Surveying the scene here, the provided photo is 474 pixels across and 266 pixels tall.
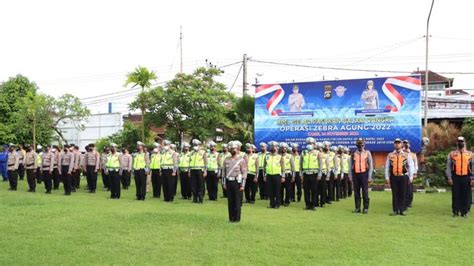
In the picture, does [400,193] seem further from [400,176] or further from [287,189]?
[287,189]

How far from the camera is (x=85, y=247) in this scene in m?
8.25

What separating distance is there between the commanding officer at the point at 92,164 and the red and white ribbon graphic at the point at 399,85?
11.1 meters

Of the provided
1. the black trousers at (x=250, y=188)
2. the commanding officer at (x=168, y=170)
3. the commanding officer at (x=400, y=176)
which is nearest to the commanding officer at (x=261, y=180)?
the black trousers at (x=250, y=188)

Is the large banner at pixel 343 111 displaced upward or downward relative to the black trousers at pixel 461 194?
upward

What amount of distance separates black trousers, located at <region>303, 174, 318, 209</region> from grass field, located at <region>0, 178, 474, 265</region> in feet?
1.64

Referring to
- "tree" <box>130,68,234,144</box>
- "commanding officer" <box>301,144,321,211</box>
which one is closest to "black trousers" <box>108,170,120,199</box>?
"commanding officer" <box>301,144,321,211</box>

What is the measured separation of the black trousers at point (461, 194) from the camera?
40.3 feet

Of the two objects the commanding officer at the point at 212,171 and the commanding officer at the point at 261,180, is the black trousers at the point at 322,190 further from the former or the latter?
the commanding officer at the point at 212,171

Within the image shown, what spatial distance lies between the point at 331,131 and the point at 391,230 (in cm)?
1136

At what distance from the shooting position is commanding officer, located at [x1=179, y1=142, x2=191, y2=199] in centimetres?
1642

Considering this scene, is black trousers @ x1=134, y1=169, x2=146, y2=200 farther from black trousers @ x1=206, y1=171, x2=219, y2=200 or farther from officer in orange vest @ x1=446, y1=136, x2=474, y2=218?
officer in orange vest @ x1=446, y1=136, x2=474, y2=218

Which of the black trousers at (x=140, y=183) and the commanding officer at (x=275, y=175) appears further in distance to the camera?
the black trousers at (x=140, y=183)

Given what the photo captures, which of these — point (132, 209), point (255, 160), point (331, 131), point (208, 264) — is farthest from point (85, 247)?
point (331, 131)

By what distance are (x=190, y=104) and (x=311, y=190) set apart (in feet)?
39.5
